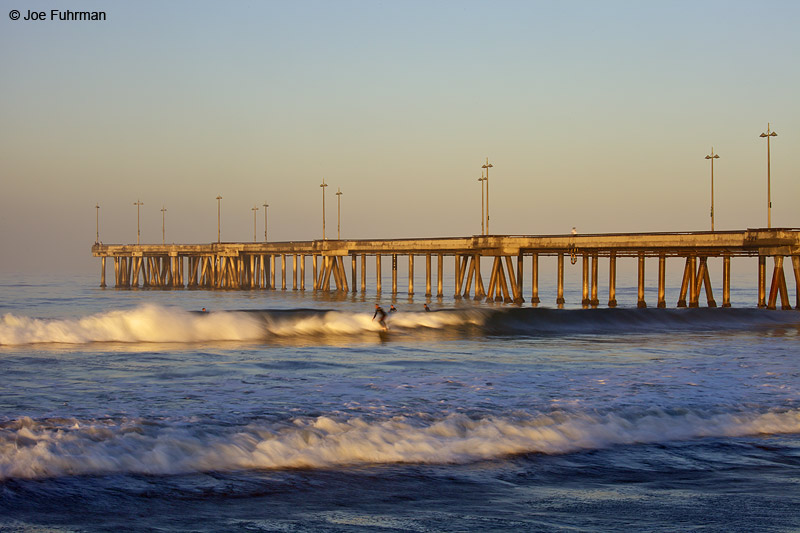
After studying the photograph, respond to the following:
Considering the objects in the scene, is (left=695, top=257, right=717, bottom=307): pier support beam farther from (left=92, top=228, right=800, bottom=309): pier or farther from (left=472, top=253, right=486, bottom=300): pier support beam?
(left=472, top=253, right=486, bottom=300): pier support beam

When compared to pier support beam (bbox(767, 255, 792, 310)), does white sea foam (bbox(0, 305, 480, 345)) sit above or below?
below

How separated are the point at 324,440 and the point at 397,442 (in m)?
1.02

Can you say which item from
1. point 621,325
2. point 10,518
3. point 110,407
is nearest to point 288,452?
point 10,518

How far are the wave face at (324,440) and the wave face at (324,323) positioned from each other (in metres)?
18.4

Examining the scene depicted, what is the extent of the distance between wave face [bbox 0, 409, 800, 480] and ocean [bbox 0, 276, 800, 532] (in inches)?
1.4

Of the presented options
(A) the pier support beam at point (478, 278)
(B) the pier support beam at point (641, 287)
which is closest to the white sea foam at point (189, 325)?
(B) the pier support beam at point (641, 287)

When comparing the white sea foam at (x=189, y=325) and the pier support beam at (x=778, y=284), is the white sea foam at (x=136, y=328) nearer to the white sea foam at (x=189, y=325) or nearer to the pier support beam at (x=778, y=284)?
the white sea foam at (x=189, y=325)

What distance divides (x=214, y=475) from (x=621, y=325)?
3190 cm

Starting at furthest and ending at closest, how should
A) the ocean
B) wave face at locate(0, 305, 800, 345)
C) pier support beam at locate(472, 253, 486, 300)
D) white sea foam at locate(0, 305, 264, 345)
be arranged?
pier support beam at locate(472, 253, 486, 300) → wave face at locate(0, 305, 800, 345) → white sea foam at locate(0, 305, 264, 345) → the ocean

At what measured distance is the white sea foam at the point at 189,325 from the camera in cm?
3025

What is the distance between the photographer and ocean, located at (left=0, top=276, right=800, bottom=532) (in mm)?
9078

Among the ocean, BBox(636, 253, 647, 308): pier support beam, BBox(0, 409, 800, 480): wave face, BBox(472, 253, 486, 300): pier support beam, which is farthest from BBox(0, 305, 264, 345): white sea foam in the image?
BBox(472, 253, 486, 300): pier support beam

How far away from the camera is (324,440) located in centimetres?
1213

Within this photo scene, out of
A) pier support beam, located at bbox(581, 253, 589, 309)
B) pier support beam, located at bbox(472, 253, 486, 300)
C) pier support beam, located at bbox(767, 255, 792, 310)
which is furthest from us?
pier support beam, located at bbox(472, 253, 486, 300)
